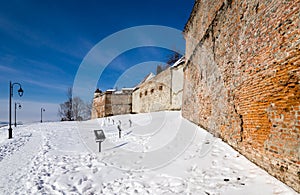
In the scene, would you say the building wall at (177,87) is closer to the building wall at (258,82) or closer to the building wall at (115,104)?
the building wall at (258,82)

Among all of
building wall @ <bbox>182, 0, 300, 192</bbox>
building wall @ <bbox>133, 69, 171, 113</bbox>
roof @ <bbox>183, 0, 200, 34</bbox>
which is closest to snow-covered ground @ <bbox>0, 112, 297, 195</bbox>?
building wall @ <bbox>182, 0, 300, 192</bbox>

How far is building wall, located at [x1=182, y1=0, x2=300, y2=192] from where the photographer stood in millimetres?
2643

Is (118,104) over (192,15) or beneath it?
beneath

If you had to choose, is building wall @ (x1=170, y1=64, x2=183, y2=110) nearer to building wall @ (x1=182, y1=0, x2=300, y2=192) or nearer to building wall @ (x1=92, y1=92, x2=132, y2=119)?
building wall @ (x1=182, y1=0, x2=300, y2=192)

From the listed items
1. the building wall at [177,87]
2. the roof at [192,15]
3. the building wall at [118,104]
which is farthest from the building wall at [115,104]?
the roof at [192,15]

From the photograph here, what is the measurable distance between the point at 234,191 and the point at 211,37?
497cm

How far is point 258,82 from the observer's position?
350 cm

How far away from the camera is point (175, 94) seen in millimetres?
14109

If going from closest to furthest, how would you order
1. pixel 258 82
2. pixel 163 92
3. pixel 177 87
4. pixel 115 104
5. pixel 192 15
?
pixel 258 82, pixel 192 15, pixel 177 87, pixel 163 92, pixel 115 104

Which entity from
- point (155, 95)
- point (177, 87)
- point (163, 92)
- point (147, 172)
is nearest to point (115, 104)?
point (155, 95)

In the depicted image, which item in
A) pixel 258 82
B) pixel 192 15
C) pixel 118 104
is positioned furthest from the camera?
pixel 118 104

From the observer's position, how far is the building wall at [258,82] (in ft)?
8.67

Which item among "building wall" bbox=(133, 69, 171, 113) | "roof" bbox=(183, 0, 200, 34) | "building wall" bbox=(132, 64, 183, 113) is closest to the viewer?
"roof" bbox=(183, 0, 200, 34)

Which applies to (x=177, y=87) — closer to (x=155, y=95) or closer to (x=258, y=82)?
(x=155, y=95)
